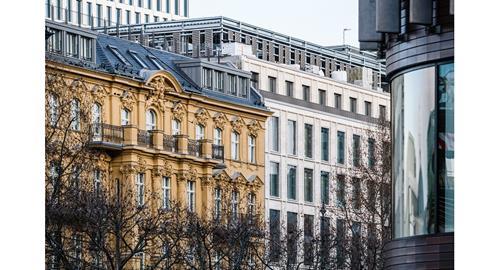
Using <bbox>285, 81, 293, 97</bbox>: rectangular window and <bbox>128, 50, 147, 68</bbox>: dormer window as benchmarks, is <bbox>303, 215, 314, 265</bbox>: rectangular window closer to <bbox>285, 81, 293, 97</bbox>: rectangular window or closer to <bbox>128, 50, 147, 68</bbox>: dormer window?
<bbox>285, 81, 293, 97</bbox>: rectangular window

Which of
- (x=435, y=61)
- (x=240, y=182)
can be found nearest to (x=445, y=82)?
(x=435, y=61)

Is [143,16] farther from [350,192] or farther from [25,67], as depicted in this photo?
[25,67]

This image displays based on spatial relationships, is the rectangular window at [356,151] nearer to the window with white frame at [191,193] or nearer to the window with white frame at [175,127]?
the window with white frame at [191,193]

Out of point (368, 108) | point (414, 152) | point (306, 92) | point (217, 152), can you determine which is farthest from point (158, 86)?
point (414, 152)

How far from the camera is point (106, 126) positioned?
278ft

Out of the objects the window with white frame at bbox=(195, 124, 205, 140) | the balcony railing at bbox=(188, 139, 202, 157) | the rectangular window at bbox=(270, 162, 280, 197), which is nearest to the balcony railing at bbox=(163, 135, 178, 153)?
the balcony railing at bbox=(188, 139, 202, 157)

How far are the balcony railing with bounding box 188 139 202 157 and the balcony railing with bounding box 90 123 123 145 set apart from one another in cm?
690

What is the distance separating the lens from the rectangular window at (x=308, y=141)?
106 m

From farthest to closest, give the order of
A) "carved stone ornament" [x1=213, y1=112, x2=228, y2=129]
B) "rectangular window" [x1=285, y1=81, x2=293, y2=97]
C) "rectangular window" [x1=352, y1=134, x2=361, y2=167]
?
"rectangular window" [x1=285, y1=81, x2=293, y2=97], "rectangular window" [x1=352, y1=134, x2=361, y2=167], "carved stone ornament" [x1=213, y1=112, x2=228, y2=129]

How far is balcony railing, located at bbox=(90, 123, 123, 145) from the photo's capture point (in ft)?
274

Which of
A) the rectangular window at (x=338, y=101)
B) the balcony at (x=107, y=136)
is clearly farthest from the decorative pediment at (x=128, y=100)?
the rectangular window at (x=338, y=101)

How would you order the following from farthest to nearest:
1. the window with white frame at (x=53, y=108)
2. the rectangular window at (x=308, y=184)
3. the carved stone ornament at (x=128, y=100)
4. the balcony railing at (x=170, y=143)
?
the rectangular window at (x=308, y=184)
the balcony railing at (x=170, y=143)
the carved stone ornament at (x=128, y=100)
the window with white frame at (x=53, y=108)

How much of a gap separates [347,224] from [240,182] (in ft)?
22.4

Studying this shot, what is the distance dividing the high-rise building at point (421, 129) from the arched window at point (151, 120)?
212ft
